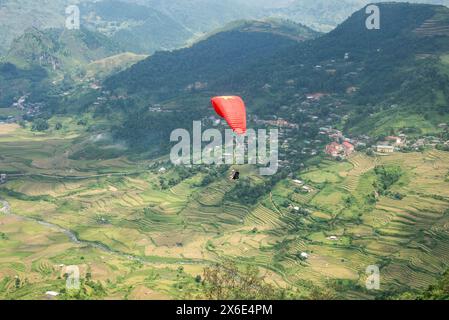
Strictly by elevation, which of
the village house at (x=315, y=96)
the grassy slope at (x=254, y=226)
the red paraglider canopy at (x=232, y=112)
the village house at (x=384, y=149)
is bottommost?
the grassy slope at (x=254, y=226)

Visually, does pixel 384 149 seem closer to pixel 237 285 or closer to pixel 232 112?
pixel 237 285

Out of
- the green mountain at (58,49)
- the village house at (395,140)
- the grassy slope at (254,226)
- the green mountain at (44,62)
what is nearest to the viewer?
the grassy slope at (254,226)

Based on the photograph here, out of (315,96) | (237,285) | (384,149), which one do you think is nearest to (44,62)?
(315,96)

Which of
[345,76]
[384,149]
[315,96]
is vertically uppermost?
[345,76]

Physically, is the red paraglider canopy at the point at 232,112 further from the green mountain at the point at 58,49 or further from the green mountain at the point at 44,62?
the green mountain at the point at 58,49

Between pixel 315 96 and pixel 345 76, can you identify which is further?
pixel 345 76

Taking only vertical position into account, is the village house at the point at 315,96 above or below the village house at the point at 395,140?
above

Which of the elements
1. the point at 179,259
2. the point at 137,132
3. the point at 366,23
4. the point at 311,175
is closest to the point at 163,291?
A: the point at 179,259

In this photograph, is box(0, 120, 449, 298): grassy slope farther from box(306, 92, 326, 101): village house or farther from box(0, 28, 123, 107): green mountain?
box(0, 28, 123, 107): green mountain

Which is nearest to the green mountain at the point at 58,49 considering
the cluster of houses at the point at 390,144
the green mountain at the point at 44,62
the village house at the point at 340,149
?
the green mountain at the point at 44,62
